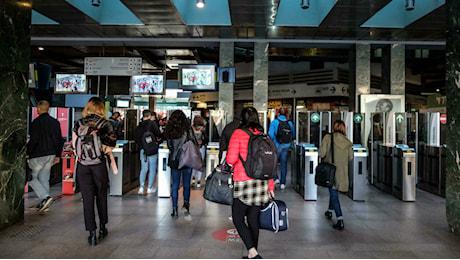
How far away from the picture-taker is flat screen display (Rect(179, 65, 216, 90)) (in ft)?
31.3

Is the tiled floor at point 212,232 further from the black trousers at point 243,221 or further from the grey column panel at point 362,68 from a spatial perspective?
the grey column panel at point 362,68

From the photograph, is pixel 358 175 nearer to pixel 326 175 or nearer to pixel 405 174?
pixel 405 174

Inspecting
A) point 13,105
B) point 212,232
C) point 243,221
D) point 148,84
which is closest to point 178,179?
point 212,232

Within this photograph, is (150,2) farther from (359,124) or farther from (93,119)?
(359,124)

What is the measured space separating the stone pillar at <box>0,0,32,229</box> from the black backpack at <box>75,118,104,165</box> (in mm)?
1373

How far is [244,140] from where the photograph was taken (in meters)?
3.02

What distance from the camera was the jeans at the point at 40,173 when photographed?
4.95m

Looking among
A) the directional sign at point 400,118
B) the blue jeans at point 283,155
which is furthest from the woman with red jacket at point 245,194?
the directional sign at point 400,118

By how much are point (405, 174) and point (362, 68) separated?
4723 mm

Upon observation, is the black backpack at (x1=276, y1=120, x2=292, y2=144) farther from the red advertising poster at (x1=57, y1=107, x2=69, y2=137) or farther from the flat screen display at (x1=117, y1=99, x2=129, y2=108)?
the flat screen display at (x1=117, y1=99, x2=129, y2=108)

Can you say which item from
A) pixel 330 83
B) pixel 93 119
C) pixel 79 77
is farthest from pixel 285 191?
pixel 330 83

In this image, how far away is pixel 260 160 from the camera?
115 inches

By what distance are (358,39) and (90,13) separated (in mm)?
7130

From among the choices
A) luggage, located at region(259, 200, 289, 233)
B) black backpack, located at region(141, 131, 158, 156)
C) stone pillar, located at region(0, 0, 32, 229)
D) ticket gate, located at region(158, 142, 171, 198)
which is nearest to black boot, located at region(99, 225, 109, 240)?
stone pillar, located at region(0, 0, 32, 229)
